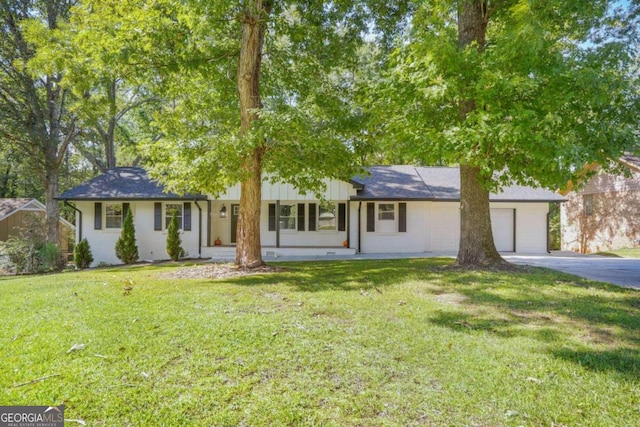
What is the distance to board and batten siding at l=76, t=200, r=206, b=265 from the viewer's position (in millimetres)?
15352

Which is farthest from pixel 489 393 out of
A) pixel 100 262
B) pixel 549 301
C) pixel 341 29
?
pixel 100 262

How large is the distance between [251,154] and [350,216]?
7.20 metres

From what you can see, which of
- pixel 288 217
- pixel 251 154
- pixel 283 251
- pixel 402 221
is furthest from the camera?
pixel 288 217

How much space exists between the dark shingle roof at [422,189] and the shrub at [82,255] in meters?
10.7

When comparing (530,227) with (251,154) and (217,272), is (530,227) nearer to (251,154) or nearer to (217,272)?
(251,154)

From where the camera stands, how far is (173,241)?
14.1 meters

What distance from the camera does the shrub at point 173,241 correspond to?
14062 mm

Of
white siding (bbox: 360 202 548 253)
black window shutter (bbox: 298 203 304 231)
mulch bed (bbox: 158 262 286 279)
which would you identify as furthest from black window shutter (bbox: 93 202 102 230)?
white siding (bbox: 360 202 548 253)

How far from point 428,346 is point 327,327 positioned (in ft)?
3.94

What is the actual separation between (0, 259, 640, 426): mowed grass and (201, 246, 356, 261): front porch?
831cm

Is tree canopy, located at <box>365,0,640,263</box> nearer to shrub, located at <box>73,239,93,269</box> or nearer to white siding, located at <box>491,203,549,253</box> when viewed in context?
white siding, located at <box>491,203,549,253</box>

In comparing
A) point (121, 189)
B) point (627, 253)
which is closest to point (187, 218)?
point (121, 189)

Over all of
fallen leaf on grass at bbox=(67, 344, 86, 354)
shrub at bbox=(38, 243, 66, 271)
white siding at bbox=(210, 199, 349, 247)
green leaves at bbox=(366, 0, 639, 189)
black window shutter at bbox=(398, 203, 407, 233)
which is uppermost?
green leaves at bbox=(366, 0, 639, 189)

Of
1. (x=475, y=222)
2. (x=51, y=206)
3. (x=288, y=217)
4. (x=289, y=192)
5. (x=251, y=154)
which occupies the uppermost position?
(x=251, y=154)
